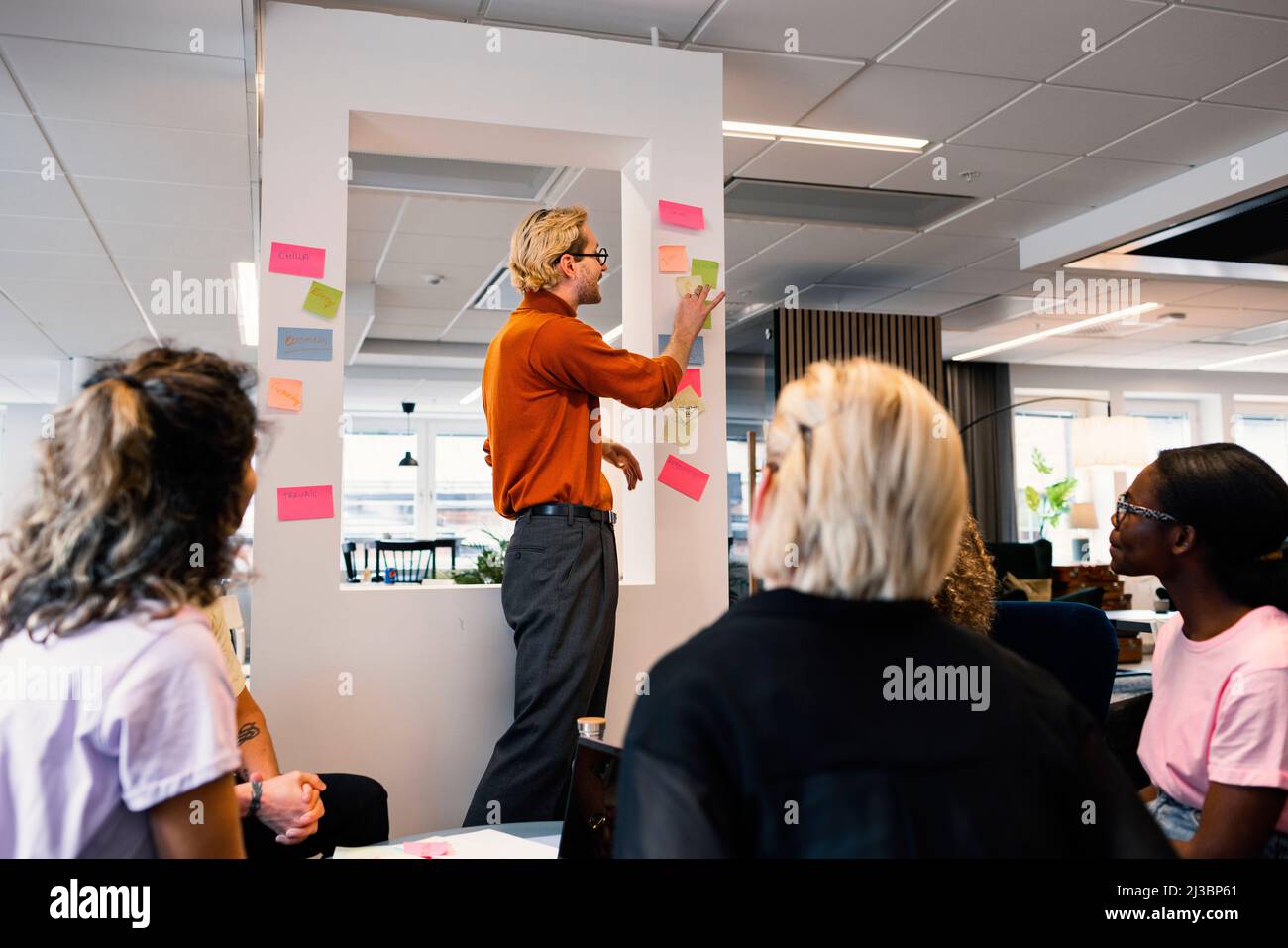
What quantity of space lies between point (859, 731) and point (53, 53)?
381 centimetres

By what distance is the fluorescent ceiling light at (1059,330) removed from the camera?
754 centimetres

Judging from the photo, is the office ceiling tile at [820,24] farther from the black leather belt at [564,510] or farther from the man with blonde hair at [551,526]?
the black leather belt at [564,510]

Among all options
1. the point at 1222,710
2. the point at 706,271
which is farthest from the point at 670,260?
the point at 1222,710

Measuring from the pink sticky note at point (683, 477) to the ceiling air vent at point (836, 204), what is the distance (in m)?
2.37

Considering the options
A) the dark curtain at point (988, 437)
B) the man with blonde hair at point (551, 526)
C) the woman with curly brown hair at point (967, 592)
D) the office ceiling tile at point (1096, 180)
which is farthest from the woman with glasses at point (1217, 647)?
the dark curtain at point (988, 437)

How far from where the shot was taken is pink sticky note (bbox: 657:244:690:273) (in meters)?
3.14

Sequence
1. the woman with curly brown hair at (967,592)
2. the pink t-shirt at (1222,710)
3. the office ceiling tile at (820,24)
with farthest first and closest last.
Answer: the office ceiling tile at (820,24)
the woman with curly brown hair at (967,592)
the pink t-shirt at (1222,710)

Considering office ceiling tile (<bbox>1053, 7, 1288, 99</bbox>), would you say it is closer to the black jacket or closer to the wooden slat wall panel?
the wooden slat wall panel

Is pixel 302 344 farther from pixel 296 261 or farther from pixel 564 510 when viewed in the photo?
pixel 564 510

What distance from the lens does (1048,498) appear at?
9891 mm
